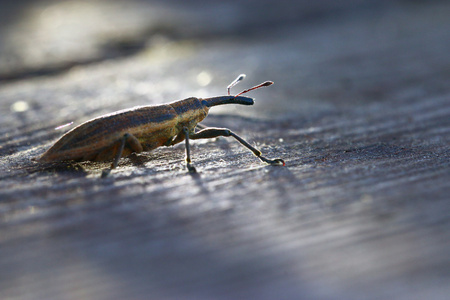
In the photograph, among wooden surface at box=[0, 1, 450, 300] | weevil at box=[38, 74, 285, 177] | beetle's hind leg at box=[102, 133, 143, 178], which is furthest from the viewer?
beetle's hind leg at box=[102, 133, 143, 178]

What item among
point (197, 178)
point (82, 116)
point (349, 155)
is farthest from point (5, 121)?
point (349, 155)

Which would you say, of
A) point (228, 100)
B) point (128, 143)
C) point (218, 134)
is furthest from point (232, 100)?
point (128, 143)

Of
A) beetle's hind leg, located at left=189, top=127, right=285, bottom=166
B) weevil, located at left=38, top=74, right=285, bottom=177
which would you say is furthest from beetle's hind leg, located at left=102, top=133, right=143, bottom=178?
beetle's hind leg, located at left=189, top=127, right=285, bottom=166

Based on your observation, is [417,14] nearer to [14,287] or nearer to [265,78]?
[265,78]

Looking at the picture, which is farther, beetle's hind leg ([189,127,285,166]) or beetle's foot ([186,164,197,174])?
beetle's hind leg ([189,127,285,166])

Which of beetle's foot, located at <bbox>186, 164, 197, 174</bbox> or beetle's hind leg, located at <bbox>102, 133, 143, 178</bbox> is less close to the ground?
beetle's hind leg, located at <bbox>102, 133, 143, 178</bbox>

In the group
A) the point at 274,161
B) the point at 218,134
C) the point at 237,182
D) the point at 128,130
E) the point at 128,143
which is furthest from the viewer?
the point at 218,134

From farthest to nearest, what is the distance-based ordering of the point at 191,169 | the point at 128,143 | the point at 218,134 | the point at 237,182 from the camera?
1. the point at 218,134
2. the point at 128,143
3. the point at 191,169
4. the point at 237,182

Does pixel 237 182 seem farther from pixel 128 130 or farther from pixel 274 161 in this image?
pixel 128 130

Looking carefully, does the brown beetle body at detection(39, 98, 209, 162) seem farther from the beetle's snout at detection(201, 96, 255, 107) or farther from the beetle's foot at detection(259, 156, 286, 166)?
the beetle's foot at detection(259, 156, 286, 166)
